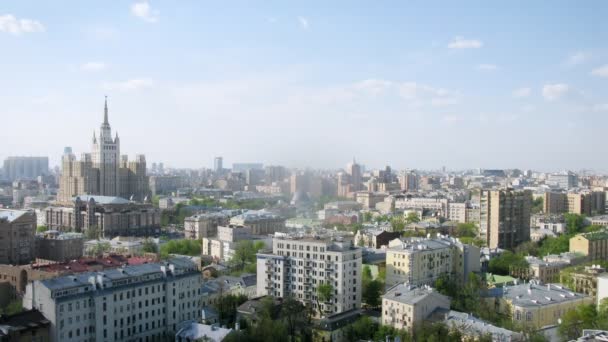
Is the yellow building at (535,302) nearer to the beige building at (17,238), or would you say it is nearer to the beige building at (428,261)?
the beige building at (428,261)

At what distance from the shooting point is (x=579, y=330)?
21.7 meters

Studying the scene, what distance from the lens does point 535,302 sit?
24.5 meters

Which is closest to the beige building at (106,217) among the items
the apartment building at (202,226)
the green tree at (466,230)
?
the apartment building at (202,226)

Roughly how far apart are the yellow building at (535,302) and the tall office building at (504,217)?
634 inches

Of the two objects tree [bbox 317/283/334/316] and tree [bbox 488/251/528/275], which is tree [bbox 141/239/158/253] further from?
tree [bbox 488/251/528/275]

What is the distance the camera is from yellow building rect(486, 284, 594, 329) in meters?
24.0

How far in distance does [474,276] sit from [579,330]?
8.52 meters

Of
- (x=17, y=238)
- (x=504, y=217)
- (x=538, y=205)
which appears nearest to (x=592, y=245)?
(x=504, y=217)

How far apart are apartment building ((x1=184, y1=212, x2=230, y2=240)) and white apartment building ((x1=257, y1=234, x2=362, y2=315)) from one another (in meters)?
23.4

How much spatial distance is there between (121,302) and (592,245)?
27741mm

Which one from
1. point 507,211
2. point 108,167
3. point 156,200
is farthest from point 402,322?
point 156,200

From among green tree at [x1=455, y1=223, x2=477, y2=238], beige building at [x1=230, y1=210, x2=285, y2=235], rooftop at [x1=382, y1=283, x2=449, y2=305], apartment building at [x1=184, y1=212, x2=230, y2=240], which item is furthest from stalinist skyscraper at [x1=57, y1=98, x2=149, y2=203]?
rooftop at [x1=382, y1=283, x2=449, y2=305]

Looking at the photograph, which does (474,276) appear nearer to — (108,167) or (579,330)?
(579,330)

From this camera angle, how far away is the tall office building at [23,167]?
147 metres
